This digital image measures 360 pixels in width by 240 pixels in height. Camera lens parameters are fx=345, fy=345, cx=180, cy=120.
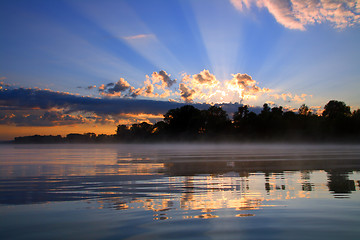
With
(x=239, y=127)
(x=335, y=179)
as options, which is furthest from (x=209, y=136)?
(x=335, y=179)

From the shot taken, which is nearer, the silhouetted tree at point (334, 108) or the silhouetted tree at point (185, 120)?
the silhouetted tree at point (334, 108)

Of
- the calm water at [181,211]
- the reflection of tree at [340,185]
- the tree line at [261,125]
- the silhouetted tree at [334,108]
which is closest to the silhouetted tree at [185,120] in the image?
the tree line at [261,125]

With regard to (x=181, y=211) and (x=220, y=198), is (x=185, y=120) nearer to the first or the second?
(x=220, y=198)

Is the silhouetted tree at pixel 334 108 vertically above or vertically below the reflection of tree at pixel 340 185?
above

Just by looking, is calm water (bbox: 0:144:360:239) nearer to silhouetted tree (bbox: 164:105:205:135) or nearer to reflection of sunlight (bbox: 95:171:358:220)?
reflection of sunlight (bbox: 95:171:358:220)

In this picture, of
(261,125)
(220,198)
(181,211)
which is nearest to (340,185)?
(220,198)

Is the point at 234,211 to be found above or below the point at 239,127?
below

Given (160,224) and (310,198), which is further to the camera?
(310,198)

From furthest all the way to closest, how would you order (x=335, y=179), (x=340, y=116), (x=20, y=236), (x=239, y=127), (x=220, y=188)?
(x=239, y=127), (x=340, y=116), (x=335, y=179), (x=220, y=188), (x=20, y=236)

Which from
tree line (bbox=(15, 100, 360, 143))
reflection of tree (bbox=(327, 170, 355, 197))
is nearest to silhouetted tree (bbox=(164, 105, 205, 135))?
tree line (bbox=(15, 100, 360, 143))

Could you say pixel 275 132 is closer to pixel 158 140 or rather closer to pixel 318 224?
pixel 158 140

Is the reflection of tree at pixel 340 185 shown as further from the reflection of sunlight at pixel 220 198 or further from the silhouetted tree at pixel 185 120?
the silhouetted tree at pixel 185 120

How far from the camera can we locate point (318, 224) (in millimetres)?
5855

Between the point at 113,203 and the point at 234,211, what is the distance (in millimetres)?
2697
